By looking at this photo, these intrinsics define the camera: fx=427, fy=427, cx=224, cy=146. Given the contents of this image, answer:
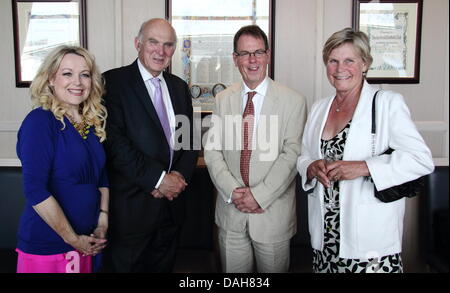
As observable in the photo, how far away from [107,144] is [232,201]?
26.5 inches

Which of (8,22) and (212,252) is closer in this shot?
(212,252)

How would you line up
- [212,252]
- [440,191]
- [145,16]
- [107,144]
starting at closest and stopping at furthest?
1. [107,144]
2. [440,191]
3. [212,252]
4. [145,16]

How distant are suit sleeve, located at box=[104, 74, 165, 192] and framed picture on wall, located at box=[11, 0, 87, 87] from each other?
1128 mm

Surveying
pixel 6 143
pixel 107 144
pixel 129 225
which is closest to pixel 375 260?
pixel 129 225

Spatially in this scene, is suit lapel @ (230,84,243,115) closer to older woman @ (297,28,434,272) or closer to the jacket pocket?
older woman @ (297,28,434,272)

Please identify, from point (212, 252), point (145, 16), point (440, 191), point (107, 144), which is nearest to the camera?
point (107, 144)

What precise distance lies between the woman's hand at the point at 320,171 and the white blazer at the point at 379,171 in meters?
0.08

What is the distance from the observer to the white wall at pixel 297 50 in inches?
120

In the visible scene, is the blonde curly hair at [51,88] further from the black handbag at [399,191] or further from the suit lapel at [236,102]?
the black handbag at [399,191]

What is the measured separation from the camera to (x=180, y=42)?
10.0 feet

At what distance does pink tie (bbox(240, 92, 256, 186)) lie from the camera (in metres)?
2.13

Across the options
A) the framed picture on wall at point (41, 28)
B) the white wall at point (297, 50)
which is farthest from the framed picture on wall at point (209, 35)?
the framed picture on wall at point (41, 28)

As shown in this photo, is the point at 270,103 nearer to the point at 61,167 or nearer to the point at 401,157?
the point at 401,157

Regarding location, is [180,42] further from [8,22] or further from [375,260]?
[375,260]
